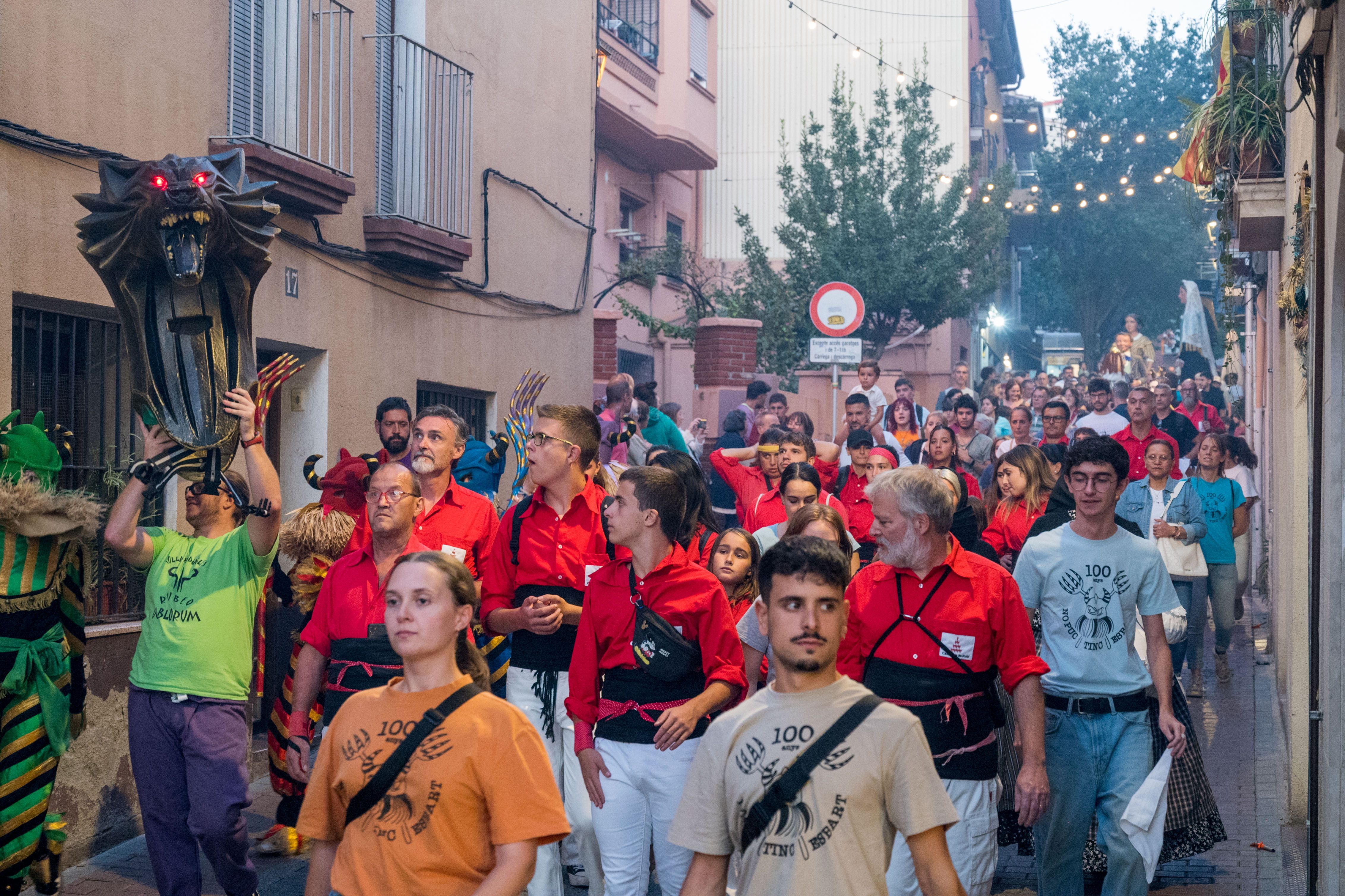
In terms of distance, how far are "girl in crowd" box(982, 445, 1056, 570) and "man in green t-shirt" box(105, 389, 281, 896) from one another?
4187 millimetres

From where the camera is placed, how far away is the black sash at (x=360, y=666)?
540 cm

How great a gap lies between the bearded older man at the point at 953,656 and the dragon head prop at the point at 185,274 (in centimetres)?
242

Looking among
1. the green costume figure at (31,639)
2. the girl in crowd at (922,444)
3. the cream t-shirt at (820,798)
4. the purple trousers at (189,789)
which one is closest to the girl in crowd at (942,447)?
the girl in crowd at (922,444)

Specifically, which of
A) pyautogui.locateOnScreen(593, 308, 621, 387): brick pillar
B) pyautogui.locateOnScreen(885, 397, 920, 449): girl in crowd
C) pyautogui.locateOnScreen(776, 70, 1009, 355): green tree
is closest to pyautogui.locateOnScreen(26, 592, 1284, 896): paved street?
pyautogui.locateOnScreen(885, 397, 920, 449): girl in crowd

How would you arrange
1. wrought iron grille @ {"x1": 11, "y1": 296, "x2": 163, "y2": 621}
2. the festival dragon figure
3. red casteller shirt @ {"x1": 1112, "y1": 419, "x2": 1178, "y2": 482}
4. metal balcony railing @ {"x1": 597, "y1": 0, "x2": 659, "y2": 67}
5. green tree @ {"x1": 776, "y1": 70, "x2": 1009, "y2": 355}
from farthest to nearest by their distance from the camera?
green tree @ {"x1": 776, "y1": 70, "x2": 1009, "y2": 355} < metal balcony railing @ {"x1": 597, "y1": 0, "x2": 659, "y2": 67} < red casteller shirt @ {"x1": 1112, "y1": 419, "x2": 1178, "y2": 482} < the festival dragon figure < wrought iron grille @ {"x1": 11, "y1": 296, "x2": 163, "y2": 621}

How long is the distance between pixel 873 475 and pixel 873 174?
724 inches

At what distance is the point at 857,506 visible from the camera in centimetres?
902

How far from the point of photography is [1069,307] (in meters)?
52.9

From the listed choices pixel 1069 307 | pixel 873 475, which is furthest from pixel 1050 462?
pixel 1069 307

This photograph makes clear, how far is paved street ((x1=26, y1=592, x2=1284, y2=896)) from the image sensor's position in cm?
654

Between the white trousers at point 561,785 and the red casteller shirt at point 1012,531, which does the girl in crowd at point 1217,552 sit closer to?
the red casteller shirt at point 1012,531

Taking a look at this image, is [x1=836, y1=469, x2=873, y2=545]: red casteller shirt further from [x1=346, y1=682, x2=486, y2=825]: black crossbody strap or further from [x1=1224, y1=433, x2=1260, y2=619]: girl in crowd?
[x1=346, y1=682, x2=486, y2=825]: black crossbody strap

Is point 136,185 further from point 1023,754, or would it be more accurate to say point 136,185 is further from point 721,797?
point 1023,754

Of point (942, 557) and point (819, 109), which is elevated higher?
point (819, 109)
